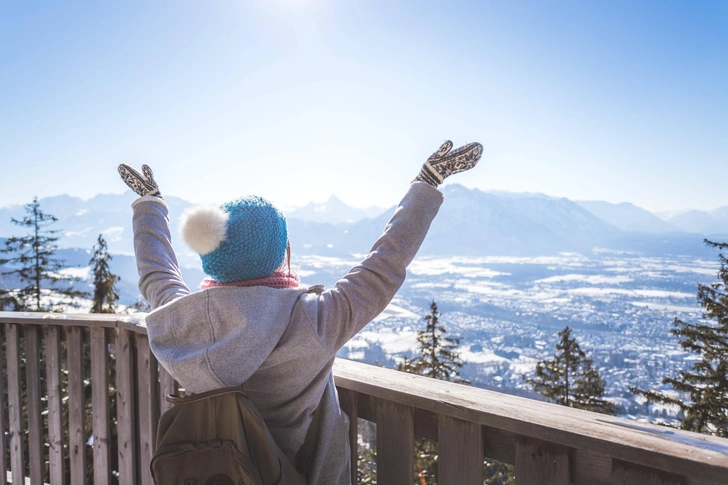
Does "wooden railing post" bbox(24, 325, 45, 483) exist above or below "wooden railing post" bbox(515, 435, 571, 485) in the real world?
below

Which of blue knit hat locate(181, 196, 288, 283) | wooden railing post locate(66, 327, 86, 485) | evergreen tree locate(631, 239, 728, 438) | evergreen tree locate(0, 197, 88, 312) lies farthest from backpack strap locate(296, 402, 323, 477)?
evergreen tree locate(0, 197, 88, 312)

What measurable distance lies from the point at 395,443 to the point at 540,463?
0.41 metres

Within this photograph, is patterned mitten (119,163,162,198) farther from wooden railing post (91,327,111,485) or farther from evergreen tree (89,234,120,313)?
evergreen tree (89,234,120,313)

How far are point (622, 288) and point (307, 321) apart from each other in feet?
391

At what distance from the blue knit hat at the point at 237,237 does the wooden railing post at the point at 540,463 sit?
699 millimetres

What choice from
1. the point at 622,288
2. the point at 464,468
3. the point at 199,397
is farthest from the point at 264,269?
the point at 622,288

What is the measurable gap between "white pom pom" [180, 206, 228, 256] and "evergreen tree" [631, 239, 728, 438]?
1054cm

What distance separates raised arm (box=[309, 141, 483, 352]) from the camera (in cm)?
111

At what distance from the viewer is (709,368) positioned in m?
10.0

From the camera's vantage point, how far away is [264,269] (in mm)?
1138

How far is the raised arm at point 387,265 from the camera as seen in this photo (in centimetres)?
111

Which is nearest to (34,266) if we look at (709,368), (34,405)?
(34,405)

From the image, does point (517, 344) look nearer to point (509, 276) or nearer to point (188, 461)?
point (509, 276)

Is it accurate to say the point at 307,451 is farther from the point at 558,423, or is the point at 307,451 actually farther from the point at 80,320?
the point at 80,320
